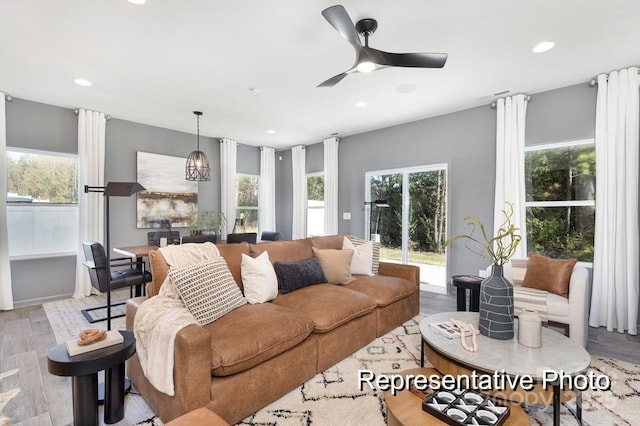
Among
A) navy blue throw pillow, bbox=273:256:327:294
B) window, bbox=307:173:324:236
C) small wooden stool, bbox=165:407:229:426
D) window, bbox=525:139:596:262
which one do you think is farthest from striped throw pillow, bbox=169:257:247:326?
window, bbox=307:173:324:236

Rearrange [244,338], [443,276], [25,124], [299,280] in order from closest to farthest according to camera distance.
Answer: [244,338], [299,280], [25,124], [443,276]

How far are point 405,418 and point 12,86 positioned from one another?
5.37 metres

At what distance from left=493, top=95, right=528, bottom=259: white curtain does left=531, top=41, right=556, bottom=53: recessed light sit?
113 cm

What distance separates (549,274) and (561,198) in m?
1.28

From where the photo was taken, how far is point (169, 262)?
223 centimetres

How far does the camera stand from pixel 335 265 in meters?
3.24

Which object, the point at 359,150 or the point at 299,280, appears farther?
the point at 359,150

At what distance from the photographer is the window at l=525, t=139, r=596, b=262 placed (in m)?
3.56

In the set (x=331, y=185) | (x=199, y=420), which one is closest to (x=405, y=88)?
(x=331, y=185)

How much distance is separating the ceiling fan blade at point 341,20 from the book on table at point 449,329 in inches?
82.7

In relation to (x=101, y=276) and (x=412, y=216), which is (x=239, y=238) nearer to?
(x=101, y=276)

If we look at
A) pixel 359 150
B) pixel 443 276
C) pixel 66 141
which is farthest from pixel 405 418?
pixel 66 141

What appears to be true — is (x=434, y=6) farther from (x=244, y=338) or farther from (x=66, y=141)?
(x=66, y=141)

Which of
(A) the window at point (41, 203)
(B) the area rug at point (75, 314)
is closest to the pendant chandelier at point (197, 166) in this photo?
(A) the window at point (41, 203)
